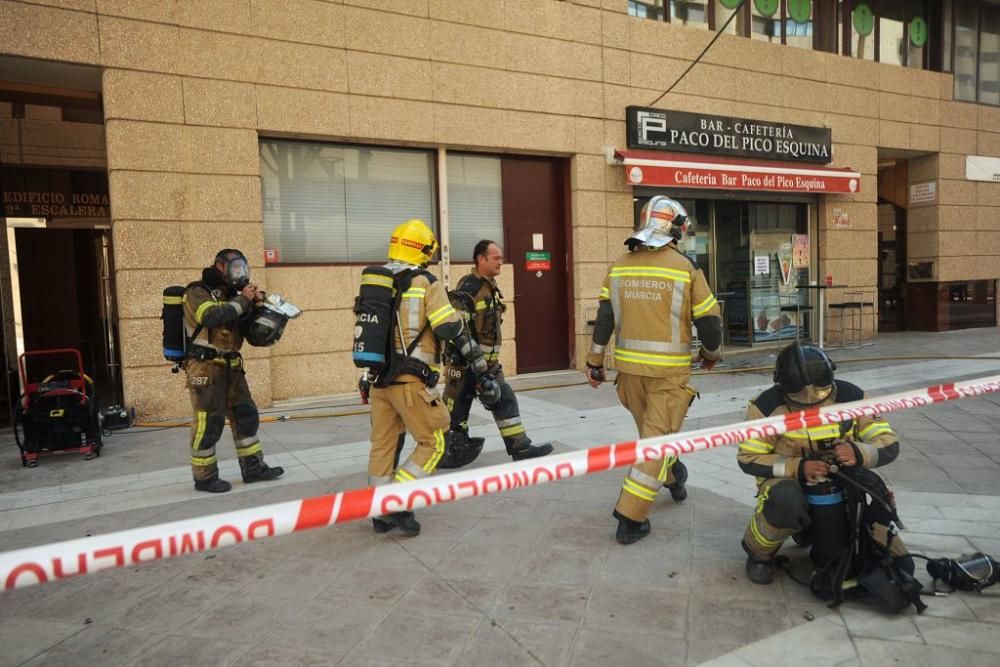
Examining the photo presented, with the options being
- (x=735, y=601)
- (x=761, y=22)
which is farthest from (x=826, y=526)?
(x=761, y=22)

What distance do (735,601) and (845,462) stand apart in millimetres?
790

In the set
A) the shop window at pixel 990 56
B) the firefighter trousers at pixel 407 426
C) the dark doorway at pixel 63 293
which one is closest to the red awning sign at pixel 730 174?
the shop window at pixel 990 56

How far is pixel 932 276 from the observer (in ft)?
46.4

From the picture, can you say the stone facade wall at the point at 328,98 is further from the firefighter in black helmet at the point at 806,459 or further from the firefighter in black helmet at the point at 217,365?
the firefighter in black helmet at the point at 806,459

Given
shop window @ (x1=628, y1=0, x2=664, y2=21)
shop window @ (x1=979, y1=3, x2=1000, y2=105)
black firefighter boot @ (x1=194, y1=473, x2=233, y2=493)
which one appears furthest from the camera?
shop window @ (x1=979, y1=3, x2=1000, y2=105)

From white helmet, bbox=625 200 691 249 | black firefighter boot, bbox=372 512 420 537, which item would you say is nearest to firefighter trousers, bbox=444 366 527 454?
black firefighter boot, bbox=372 512 420 537

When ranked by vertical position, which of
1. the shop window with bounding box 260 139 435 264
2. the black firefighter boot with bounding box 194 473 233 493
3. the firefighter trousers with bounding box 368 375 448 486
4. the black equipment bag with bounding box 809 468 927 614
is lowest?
the black firefighter boot with bounding box 194 473 233 493

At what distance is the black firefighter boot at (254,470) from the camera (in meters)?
5.17

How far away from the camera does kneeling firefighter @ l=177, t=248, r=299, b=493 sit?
4.93m

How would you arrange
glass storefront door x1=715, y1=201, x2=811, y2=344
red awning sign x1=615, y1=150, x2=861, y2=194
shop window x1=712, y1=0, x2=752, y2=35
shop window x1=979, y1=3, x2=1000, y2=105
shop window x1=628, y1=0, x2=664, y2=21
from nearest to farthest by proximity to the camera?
red awning sign x1=615, y1=150, x2=861, y2=194 < shop window x1=628, y1=0, x2=664, y2=21 < shop window x1=712, y1=0, x2=752, y2=35 < glass storefront door x1=715, y1=201, x2=811, y2=344 < shop window x1=979, y1=3, x2=1000, y2=105

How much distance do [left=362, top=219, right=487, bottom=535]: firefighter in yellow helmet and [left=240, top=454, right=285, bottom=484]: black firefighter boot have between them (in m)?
1.51

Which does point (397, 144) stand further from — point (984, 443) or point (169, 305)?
point (984, 443)

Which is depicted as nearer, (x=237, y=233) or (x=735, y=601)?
(x=735, y=601)

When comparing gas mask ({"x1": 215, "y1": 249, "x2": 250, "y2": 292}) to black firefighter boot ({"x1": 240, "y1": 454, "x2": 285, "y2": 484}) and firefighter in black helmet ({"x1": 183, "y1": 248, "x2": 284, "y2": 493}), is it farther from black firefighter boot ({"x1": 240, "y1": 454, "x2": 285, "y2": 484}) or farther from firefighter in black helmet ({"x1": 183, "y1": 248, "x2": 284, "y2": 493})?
black firefighter boot ({"x1": 240, "y1": 454, "x2": 285, "y2": 484})
